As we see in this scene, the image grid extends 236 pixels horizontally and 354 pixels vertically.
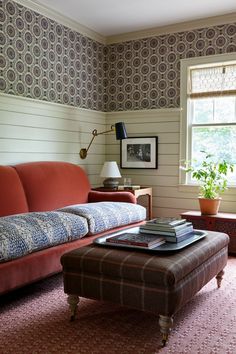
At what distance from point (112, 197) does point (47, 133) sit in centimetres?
98

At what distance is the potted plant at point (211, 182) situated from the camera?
3885mm

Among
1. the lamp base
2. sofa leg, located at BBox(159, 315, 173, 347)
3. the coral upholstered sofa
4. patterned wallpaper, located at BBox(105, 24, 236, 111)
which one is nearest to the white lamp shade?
the lamp base

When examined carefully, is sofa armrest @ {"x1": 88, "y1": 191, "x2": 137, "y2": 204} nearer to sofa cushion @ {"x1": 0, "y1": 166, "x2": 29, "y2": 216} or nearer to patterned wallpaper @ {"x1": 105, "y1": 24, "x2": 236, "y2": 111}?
sofa cushion @ {"x1": 0, "y1": 166, "x2": 29, "y2": 216}

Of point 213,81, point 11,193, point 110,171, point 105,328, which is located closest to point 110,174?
point 110,171

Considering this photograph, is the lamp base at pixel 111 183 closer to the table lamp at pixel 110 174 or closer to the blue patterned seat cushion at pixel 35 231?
the table lamp at pixel 110 174

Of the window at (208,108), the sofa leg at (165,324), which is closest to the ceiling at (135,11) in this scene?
the window at (208,108)

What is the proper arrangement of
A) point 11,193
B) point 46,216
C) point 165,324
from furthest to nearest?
point 11,193
point 46,216
point 165,324

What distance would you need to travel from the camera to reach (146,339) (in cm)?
199

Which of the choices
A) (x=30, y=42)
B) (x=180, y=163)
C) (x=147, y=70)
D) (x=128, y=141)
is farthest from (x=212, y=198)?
(x=30, y=42)

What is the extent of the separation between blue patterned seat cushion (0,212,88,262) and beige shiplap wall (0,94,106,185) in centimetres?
103

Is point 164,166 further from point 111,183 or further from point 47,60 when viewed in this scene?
point 47,60

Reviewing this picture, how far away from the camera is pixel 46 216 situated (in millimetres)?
2768

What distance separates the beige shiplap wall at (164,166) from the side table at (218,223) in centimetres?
53

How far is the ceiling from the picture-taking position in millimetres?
3793
